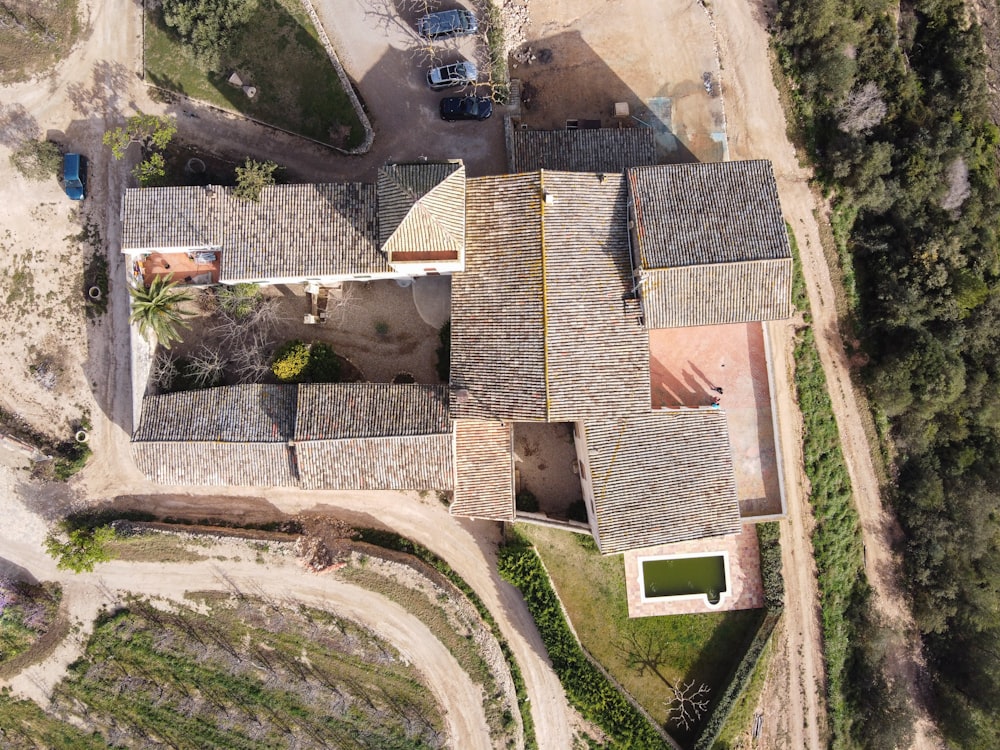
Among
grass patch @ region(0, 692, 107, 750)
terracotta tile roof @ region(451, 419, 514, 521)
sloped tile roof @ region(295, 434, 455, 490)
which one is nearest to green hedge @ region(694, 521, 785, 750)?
terracotta tile roof @ region(451, 419, 514, 521)

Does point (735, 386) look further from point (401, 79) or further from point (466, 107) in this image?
point (401, 79)

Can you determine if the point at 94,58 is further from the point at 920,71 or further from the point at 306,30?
the point at 920,71

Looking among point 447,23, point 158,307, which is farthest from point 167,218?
point 447,23

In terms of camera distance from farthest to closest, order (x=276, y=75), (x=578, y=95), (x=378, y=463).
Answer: (x=578, y=95) < (x=276, y=75) < (x=378, y=463)

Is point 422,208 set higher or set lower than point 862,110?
lower

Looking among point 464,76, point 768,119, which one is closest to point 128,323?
point 464,76

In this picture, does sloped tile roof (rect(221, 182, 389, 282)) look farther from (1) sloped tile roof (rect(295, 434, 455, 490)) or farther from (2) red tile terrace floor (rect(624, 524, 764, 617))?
(2) red tile terrace floor (rect(624, 524, 764, 617))
